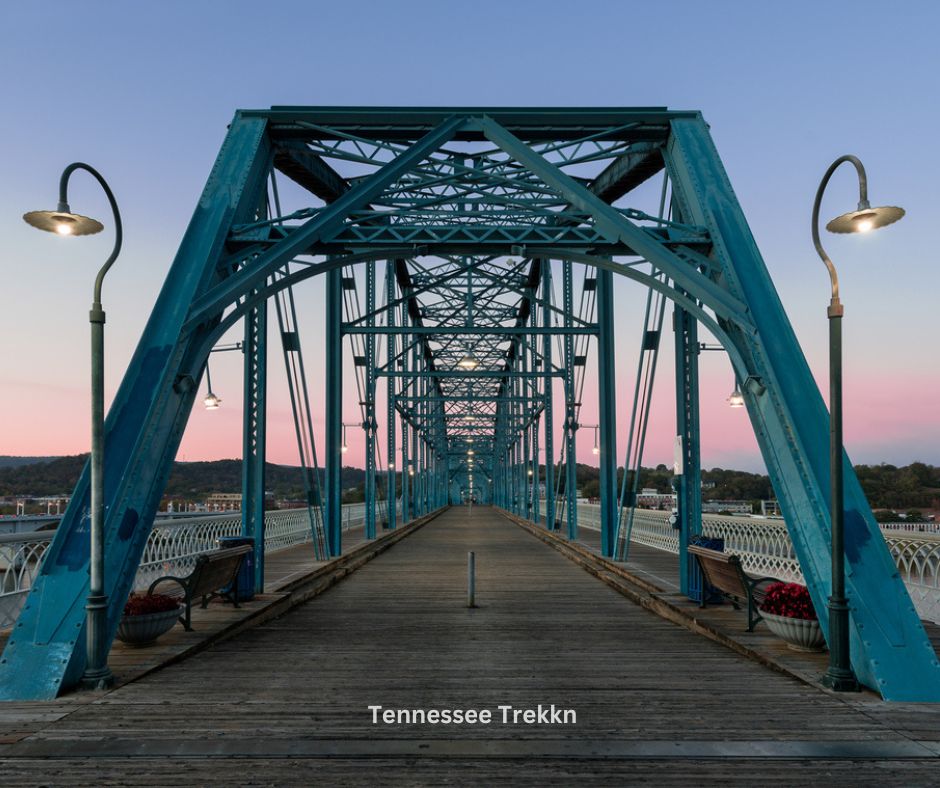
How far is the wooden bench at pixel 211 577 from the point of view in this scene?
8.65 m

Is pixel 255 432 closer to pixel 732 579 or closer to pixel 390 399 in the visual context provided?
pixel 732 579

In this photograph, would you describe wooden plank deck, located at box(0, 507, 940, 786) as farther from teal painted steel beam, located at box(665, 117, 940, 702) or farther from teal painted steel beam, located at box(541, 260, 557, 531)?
teal painted steel beam, located at box(541, 260, 557, 531)

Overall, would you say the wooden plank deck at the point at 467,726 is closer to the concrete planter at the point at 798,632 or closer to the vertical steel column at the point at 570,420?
the concrete planter at the point at 798,632

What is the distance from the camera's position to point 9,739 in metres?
5.28

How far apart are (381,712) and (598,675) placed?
8.16 ft

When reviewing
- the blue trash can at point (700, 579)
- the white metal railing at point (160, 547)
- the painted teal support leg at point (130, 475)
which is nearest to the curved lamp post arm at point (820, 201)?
the blue trash can at point (700, 579)

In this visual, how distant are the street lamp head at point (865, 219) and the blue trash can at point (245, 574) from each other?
8.99 meters

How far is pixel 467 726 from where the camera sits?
5.64 m

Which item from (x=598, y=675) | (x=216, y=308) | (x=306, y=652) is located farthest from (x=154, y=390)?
(x=598, y=675)

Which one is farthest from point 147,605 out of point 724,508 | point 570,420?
A: point 724,508

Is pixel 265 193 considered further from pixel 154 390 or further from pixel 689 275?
pixel 689 275

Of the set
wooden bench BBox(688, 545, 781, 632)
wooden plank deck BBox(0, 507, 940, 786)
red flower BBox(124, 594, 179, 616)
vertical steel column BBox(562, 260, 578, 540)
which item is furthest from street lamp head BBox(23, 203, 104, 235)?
vertical steel column BBox(562, 260, 578, 540)

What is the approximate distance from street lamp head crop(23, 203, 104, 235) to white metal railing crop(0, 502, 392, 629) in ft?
13.6

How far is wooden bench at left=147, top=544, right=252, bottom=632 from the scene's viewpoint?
8648 millimetres
